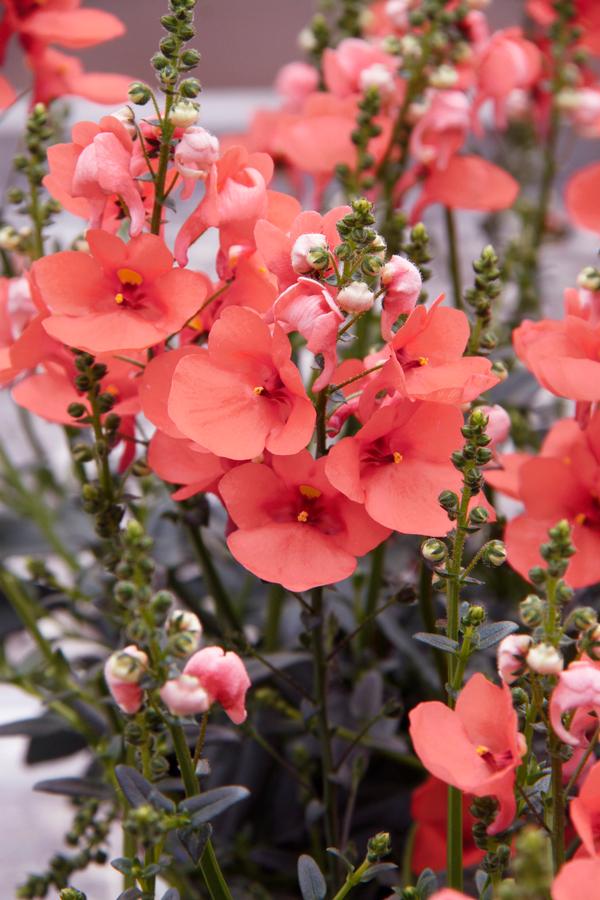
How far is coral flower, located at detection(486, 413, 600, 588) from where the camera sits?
1.37ft

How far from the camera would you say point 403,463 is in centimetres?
37

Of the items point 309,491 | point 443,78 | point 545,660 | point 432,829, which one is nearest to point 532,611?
point 545,660

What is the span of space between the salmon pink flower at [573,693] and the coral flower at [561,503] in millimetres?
123

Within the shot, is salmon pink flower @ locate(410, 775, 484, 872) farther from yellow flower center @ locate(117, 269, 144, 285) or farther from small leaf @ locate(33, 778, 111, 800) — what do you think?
yellow flower center @ locate(117, 269, 144, 285)

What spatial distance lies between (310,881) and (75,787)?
0.18 m

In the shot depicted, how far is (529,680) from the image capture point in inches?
12.2

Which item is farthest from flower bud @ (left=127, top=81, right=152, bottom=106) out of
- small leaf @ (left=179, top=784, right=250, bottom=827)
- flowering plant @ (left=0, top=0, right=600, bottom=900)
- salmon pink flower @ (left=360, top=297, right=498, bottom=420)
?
small leaf @ (left=179, top=784, right=250, bottom=827)

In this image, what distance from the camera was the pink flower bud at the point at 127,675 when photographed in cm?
28

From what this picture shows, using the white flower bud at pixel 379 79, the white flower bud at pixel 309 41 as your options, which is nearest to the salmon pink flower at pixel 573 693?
the white flower bud at pixel 379 79

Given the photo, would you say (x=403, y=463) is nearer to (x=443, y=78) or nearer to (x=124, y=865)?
(x=124, y=865)

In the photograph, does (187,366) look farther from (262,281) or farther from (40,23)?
(40,23)

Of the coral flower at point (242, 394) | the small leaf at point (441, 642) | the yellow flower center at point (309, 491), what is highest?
the coral flower at point (242, 394)

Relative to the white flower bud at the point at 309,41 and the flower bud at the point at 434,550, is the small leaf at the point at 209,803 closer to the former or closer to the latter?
the flower bud at the point at 434,550

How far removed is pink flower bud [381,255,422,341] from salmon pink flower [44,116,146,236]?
0.28ft
